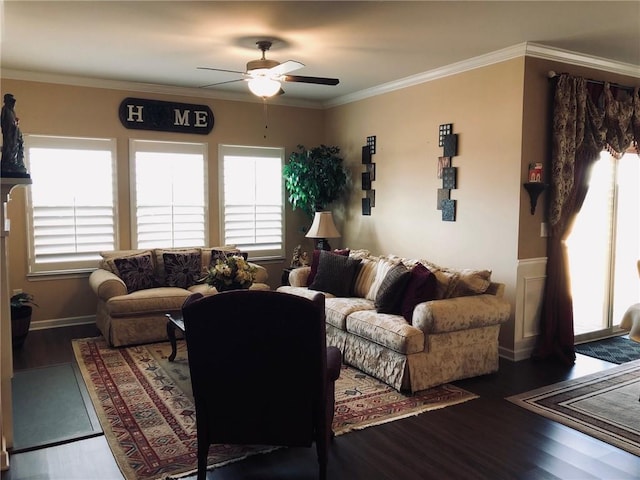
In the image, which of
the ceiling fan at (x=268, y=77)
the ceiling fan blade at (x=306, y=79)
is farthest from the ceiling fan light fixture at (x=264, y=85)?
the ceiling fan blade at (x=306, y=79)

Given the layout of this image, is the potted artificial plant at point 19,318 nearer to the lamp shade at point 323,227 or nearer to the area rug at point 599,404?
the lamp shade at point 323,227

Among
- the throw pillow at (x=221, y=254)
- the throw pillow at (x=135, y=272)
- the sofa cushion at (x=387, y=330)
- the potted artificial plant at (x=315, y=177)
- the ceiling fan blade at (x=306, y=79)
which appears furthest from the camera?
the potted artificial plant at (x=315, y=177)

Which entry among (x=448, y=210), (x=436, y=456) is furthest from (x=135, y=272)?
(x=436, y=456)

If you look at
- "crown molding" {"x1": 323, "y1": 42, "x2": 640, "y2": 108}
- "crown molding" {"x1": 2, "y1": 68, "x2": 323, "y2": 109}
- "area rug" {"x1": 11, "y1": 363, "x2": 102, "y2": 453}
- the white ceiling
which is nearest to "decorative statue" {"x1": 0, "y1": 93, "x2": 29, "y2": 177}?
the white ceiling

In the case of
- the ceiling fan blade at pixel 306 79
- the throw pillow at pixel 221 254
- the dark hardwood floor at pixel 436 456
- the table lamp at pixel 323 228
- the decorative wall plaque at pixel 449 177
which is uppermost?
the ceiling fan blade at pixel 306 79

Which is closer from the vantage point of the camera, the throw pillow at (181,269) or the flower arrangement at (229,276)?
the flower arrangement at (229,276)

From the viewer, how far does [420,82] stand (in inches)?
222

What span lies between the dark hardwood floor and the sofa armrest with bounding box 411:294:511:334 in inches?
24.6

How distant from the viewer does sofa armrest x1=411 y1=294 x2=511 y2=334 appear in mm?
3934

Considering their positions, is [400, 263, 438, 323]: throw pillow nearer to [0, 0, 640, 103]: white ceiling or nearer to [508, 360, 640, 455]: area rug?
[508, 360, 640, 455]: area rug

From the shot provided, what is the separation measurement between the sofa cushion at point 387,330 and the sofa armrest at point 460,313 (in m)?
0.11

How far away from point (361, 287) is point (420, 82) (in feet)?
7.74

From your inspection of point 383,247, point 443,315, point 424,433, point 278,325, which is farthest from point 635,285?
point 278,325

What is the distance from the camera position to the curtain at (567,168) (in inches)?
184
